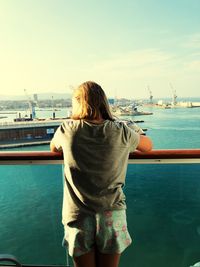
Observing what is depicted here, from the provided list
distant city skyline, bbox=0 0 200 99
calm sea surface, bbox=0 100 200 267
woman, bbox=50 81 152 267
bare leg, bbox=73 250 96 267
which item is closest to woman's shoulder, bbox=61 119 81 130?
woman, bbox=50 81 152 267

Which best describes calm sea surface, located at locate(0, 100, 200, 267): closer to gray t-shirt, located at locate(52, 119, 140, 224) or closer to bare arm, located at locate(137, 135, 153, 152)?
bare arm, located at locate(137, 135, 153, 152)

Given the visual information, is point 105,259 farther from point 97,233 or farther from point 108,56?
point 108,56

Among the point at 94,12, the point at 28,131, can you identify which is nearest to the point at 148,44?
the point at 94,12

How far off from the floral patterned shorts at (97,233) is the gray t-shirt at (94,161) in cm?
3

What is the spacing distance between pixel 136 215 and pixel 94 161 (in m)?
0.87

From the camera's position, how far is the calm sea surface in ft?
5.76

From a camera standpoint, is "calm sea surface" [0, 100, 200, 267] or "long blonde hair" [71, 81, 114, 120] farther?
"calm sea surface" [0, 100, 200, 267]

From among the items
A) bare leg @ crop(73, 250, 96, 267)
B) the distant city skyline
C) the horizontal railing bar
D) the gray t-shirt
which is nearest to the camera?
the gray t-shirt

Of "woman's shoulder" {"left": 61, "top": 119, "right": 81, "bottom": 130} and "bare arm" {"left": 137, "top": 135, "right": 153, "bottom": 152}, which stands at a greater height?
"woman's shoulder" {"left": 61, "top": 119, "right": 81, "bottom": 130}

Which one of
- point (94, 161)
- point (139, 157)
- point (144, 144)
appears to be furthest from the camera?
point (139, 157)

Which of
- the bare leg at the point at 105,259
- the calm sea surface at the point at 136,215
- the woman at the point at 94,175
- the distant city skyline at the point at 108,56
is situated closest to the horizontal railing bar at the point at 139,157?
the calm sea surface at the point at 136,215

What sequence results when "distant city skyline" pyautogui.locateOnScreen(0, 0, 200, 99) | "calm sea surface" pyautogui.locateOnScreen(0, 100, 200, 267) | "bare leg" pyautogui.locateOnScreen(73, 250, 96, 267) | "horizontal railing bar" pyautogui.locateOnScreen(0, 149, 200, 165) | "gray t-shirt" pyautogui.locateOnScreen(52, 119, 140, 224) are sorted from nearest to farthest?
"gray t-shirt" pyautogui.locateOnScreen(52, 119, 140, 224), "bare leg" pyautogui.locateOnScreen(73, 250, 96, 267), "horizontal railing bar" pyautogui.locateOnScreen(0, 149, 200, 165), "calm sea surface" pyautogui.locateOnScreen(0, 100, 200, 267), "distant city skyline" pyautogui.locateOnScreen(0, 0, 200, 99)

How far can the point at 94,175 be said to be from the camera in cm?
107

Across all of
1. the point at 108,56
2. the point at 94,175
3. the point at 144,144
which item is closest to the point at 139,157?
the point at 144,144
